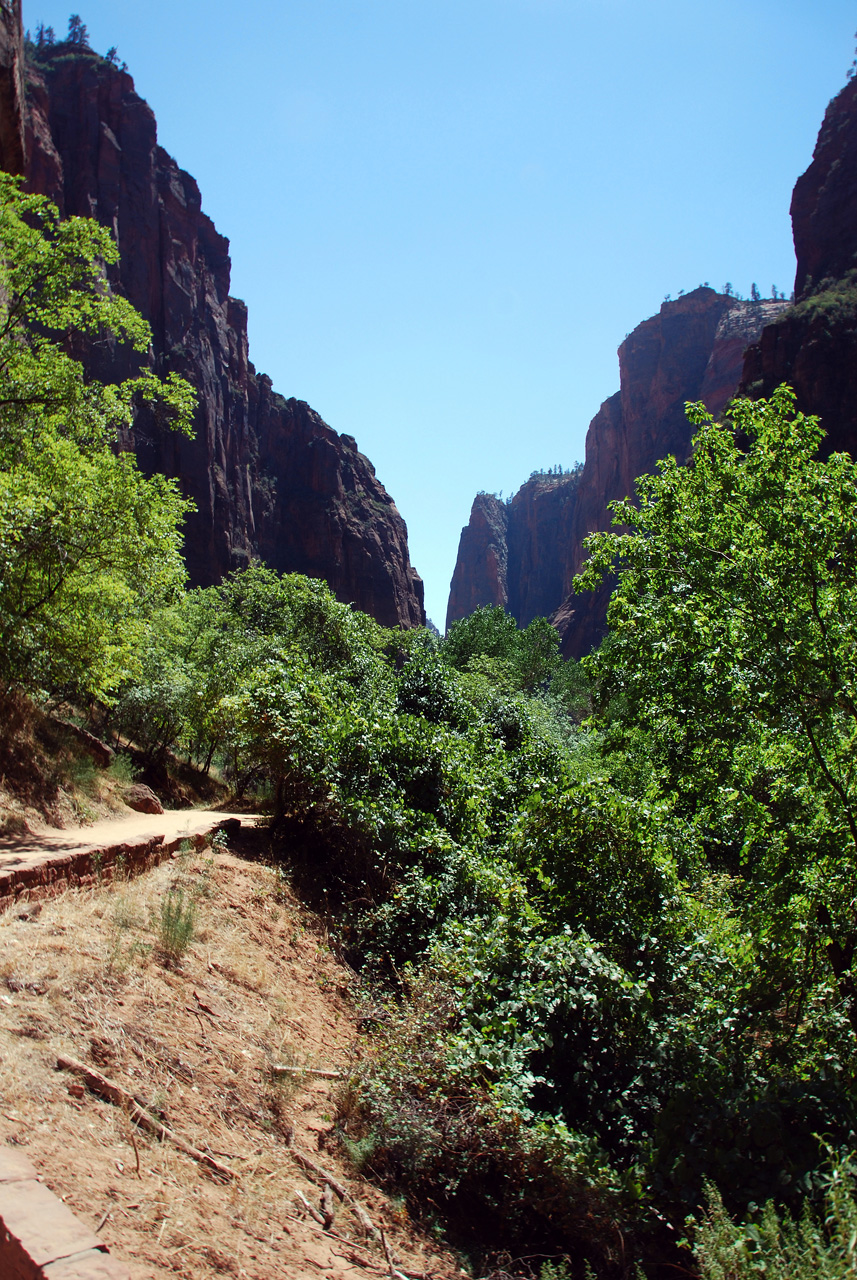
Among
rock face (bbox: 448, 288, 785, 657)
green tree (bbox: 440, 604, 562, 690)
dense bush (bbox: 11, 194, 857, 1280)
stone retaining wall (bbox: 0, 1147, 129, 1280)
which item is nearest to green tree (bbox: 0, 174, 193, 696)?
dense bush (bbox: 11, 194, 857, 1280)

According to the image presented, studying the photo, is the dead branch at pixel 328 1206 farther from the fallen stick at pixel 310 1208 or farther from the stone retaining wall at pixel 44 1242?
the stone retaining wall at pixel 44 1242

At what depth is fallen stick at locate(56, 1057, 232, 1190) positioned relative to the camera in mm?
3697

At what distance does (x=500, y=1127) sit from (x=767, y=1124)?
158cm

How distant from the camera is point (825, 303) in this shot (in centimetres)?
4681

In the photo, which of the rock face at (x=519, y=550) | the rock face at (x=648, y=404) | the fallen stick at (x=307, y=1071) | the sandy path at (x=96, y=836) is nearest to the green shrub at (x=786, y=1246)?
the fallen stick at (x=307, y=1071)

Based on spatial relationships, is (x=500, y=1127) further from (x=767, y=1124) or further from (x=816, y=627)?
(x=816, y=627)

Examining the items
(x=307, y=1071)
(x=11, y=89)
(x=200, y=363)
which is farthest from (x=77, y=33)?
(x=307, y=1071)

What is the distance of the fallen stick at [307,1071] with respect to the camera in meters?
4.95

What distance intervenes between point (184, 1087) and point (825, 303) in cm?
5641

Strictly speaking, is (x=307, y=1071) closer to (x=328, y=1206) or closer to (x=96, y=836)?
(x=328, y=1206)

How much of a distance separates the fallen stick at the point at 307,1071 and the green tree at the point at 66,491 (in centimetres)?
701

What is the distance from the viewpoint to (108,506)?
1041 cm

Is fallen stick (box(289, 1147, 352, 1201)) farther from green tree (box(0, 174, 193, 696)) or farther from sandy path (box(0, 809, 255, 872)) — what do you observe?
green tree (box(0, 174, 193, 696))

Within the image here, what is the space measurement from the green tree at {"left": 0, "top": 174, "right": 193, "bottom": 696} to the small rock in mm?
2014
